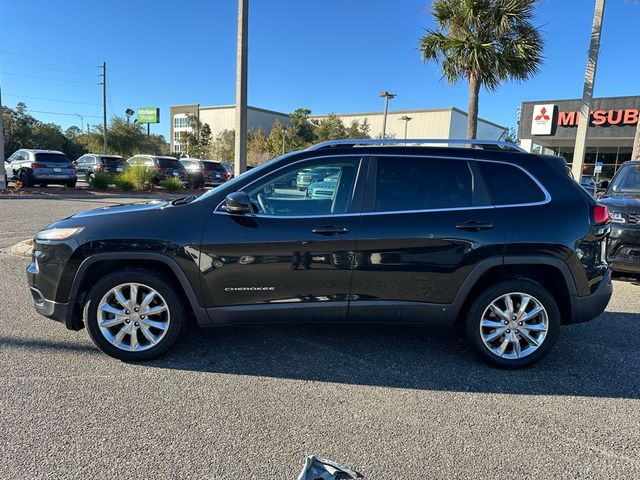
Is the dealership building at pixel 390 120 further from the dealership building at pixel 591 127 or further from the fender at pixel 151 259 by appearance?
the fender at pixel 151 259

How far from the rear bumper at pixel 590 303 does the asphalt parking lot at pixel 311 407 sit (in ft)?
1.46

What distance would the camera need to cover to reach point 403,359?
3779mm

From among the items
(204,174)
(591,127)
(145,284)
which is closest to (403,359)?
(145,284)

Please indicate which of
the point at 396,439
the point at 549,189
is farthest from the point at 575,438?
the point at 549,189

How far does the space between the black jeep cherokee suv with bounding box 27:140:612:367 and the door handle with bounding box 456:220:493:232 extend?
0.5 inches

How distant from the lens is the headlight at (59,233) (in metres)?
3.51

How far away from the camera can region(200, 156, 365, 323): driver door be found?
3.44m

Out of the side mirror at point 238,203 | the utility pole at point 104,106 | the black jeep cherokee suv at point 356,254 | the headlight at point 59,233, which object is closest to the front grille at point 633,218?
the black jeep cherokee suv at point 356,254

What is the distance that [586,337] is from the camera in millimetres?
4375

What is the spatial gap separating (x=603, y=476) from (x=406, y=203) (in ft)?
6.95

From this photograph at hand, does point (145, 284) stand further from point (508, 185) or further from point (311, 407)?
point (508, 185)

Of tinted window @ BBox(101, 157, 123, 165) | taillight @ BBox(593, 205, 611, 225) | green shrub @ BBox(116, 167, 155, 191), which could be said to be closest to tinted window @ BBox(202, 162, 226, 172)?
tinted window @ BBox(101, 157, 123, 165)

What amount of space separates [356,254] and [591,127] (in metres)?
29.8

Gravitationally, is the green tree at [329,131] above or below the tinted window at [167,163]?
above
